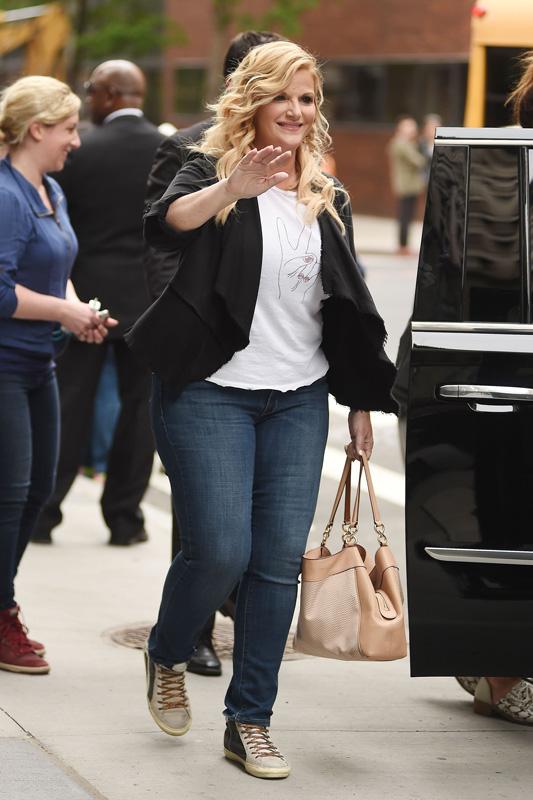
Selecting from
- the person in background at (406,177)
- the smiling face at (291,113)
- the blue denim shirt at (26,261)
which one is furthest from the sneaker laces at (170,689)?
the person in background at (406,177)

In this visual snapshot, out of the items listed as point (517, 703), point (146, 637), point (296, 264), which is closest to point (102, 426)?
point (146, 637)

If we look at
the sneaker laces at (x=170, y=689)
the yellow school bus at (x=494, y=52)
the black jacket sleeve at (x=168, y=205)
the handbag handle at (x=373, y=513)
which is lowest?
the sneaker laces at (x=170, y=689)

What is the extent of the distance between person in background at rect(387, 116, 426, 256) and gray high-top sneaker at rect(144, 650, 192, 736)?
21.4 metres

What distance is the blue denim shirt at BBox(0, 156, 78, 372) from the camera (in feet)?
16.3

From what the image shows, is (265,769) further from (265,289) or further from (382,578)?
(265,289)

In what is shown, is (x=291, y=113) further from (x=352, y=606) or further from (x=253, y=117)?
(x=352, y=606)

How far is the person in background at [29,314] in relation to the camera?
4.96 metres

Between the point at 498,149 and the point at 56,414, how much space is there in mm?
1925

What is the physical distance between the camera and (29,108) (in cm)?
513

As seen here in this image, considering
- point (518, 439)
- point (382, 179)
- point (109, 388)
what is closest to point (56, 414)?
point (518, 439)

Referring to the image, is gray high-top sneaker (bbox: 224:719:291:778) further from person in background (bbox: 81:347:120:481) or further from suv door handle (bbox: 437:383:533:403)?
person in background (bbox: 81:347:120:481)

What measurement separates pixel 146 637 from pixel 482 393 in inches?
89.6

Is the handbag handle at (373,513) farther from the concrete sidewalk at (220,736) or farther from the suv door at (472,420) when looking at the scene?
the concrete sidewalk at (220,736)

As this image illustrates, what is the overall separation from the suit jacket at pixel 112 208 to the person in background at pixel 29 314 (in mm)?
1962
